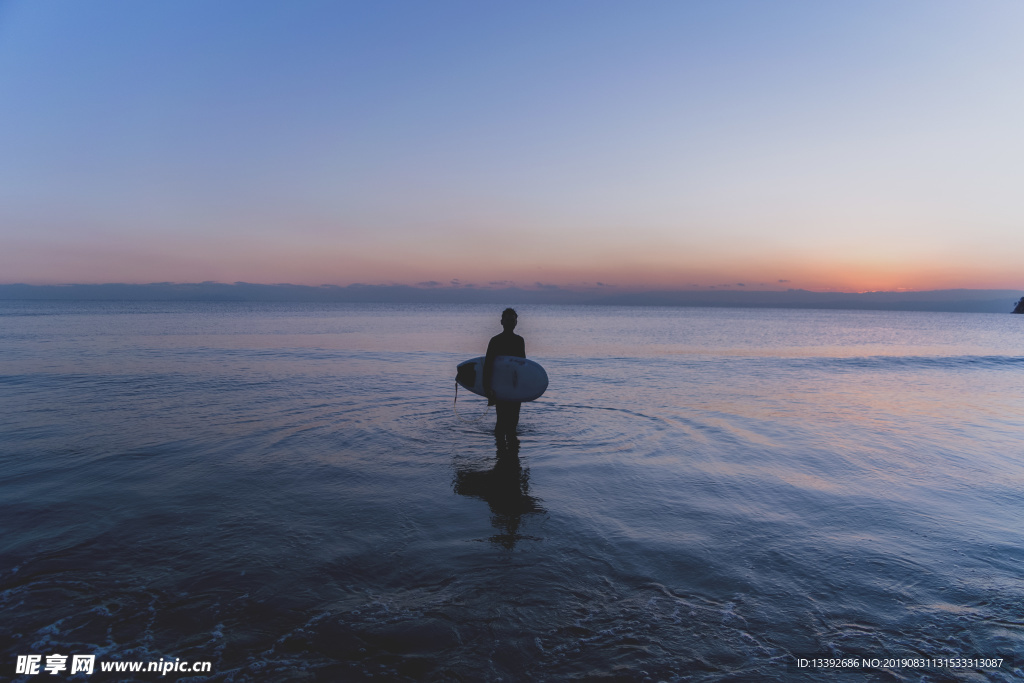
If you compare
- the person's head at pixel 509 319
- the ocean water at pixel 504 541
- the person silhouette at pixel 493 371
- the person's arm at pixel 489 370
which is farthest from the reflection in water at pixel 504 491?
the person's head at pixel 509 319

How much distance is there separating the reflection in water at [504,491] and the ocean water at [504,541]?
0.06 metres

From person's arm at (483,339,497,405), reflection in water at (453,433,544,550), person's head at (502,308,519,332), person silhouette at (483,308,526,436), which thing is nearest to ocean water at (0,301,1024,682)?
reflection in water at (453,433,544,550)

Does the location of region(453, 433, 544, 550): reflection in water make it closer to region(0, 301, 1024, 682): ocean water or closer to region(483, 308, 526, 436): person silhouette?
region(0, 301, 1024, 682): ocean water

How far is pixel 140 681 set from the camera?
390 cm

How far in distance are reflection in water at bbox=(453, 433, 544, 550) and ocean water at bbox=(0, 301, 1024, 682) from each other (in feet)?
0.20

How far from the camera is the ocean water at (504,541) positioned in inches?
169

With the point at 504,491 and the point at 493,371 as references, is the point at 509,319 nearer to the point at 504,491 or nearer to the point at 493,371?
the point at 493,371

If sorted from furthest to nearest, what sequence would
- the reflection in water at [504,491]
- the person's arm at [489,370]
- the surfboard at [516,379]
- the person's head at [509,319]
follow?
the surfboard at [516,379] < the person's arm at [489,370] < the person's head at [509,319] < the reflection in water at [504,491]

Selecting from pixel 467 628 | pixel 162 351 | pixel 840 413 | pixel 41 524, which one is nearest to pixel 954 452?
pixel 840 413

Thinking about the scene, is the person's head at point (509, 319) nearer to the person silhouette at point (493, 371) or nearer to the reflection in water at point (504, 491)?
the person silhouette at point (493, 371)

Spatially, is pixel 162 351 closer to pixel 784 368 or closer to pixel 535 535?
pixel 535 535

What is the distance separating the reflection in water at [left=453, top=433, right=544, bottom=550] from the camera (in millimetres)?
6645

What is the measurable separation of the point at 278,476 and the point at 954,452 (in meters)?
13.5

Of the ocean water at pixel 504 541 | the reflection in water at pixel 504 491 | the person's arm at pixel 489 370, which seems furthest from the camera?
the person's arm at pixel 489 370
